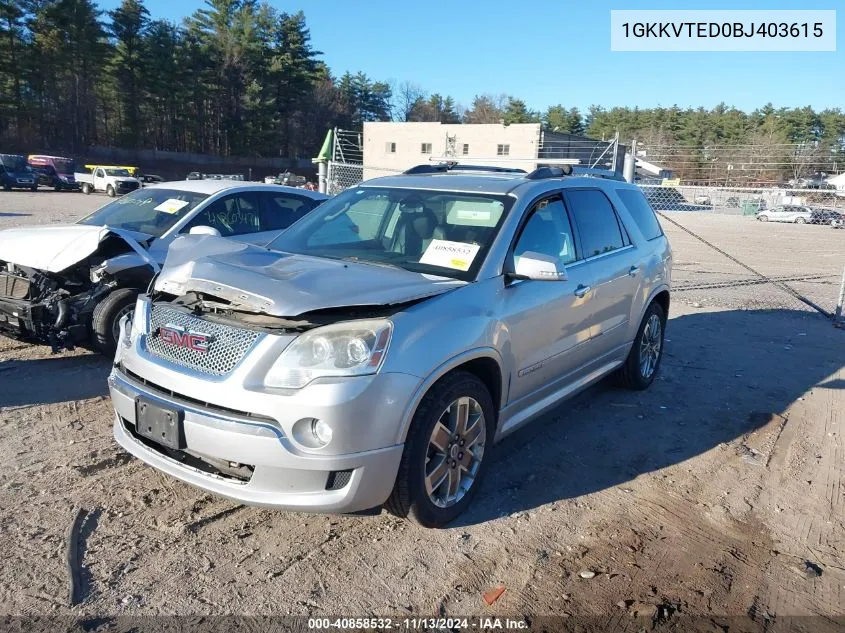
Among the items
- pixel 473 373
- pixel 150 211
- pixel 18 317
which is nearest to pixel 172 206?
pixel 150 211

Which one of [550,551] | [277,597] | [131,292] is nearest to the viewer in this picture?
[277,597]

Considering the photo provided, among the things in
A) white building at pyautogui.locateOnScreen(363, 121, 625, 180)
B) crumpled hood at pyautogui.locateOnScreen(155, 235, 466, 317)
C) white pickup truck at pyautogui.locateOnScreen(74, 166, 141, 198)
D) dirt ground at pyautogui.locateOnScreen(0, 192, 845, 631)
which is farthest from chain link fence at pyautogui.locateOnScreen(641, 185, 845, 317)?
white pickup truck at pyautogui.locateOnScreen(74, 166, 141, 198)

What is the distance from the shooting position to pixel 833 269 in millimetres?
15844

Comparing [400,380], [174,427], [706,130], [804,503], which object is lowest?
[804,503]

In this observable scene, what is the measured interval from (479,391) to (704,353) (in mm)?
4855

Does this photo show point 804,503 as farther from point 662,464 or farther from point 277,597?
point 277,597

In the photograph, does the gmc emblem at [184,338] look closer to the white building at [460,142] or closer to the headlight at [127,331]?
the headlight at [127,331]

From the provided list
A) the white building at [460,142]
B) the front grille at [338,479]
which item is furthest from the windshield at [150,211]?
the white building at [460,142]

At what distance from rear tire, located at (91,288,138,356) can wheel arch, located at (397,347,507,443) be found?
3522 mm

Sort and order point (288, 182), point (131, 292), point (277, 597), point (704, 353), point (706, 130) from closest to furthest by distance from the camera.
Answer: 1. point (277, 597)
2. point (131, 292)
3. point (704, 353)
4. point (288, 182)
5. point (706, 130)

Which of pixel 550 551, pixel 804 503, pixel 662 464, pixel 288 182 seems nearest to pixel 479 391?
pixel 550 551

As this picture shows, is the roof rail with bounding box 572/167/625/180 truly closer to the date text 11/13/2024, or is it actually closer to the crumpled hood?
the crumpled hood

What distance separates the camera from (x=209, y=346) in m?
3.15

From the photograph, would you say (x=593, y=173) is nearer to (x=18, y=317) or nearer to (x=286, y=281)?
(x=286, y=281)
